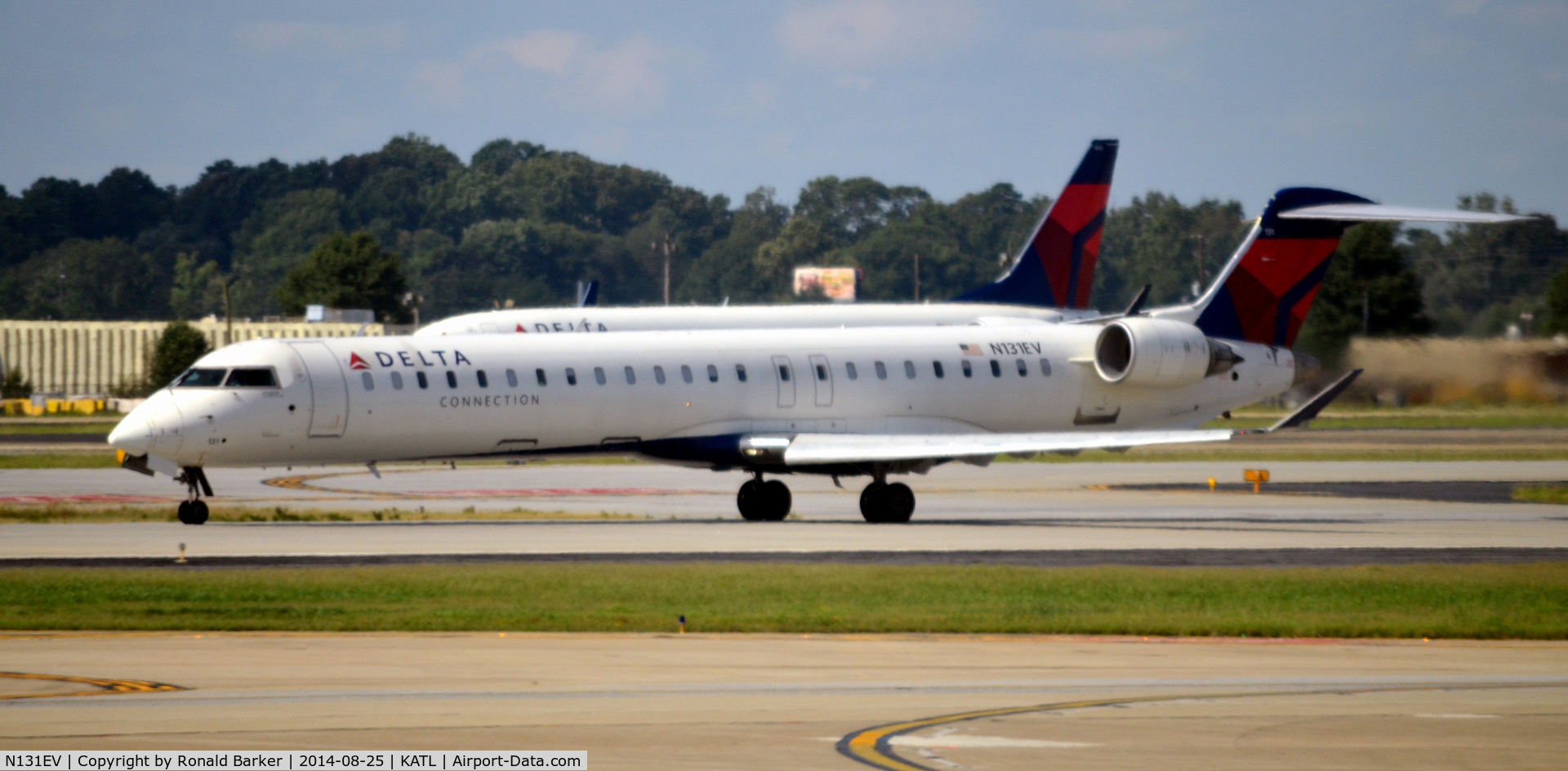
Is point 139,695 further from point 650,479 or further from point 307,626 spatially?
point 650,479

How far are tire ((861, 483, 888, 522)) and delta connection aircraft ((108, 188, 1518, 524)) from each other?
0.04 m

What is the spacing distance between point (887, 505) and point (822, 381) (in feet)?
8.50

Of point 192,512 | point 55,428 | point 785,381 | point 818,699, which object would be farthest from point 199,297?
point 818,699

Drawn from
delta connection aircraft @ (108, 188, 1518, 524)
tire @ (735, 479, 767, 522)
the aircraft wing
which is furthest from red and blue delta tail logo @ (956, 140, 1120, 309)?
the aircraft wing

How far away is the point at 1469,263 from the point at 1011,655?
343 ft

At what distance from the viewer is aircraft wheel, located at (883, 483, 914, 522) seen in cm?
3462

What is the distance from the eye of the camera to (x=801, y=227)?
650 feet

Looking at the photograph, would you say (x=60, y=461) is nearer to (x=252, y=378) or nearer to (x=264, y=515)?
(x=264, y=515)

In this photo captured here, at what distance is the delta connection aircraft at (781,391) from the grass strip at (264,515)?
8.89 feet

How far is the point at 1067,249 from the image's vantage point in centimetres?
5353

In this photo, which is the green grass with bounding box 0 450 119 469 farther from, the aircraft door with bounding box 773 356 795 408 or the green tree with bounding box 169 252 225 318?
the green tree with bounding box 169 252 225 318

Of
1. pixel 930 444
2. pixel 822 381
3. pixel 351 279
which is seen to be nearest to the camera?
pixel 930 444

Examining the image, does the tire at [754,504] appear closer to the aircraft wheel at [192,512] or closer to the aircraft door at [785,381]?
the aircraft door at [785,381]

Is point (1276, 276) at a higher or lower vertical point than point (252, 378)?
higher
